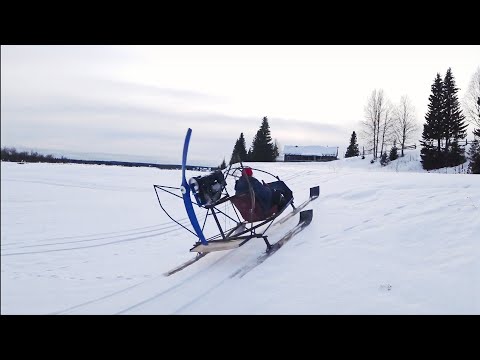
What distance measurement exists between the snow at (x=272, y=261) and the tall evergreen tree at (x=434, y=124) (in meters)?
32.1

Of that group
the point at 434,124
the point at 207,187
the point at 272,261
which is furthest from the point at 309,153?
the point at 272,261

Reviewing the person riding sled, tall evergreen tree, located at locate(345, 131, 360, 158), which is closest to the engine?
the person riding sled

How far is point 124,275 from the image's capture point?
497 cm

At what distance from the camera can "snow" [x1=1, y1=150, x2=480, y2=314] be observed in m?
3.67

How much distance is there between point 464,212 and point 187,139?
5745mm

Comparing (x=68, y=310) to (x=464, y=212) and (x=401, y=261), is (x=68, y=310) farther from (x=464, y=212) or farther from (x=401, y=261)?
(x=464, y=212)

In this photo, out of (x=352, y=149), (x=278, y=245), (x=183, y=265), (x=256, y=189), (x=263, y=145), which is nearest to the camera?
(x=183, y=265)

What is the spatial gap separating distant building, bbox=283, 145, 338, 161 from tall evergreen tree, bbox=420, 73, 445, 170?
2471 centimetres

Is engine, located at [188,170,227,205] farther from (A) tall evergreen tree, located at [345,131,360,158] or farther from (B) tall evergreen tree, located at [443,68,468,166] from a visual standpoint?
(A) tall evergreen tree, located at [345,131,360,158]

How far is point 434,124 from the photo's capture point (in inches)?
1559

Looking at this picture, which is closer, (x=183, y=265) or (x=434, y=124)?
(x=183, y=265)

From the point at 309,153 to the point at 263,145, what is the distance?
18.9 m

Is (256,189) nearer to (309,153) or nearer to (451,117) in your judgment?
(451,117)

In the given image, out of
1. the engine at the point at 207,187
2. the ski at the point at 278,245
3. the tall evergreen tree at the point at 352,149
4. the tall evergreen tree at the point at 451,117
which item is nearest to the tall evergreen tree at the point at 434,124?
the tall evergreen tree at the point at 451,117
